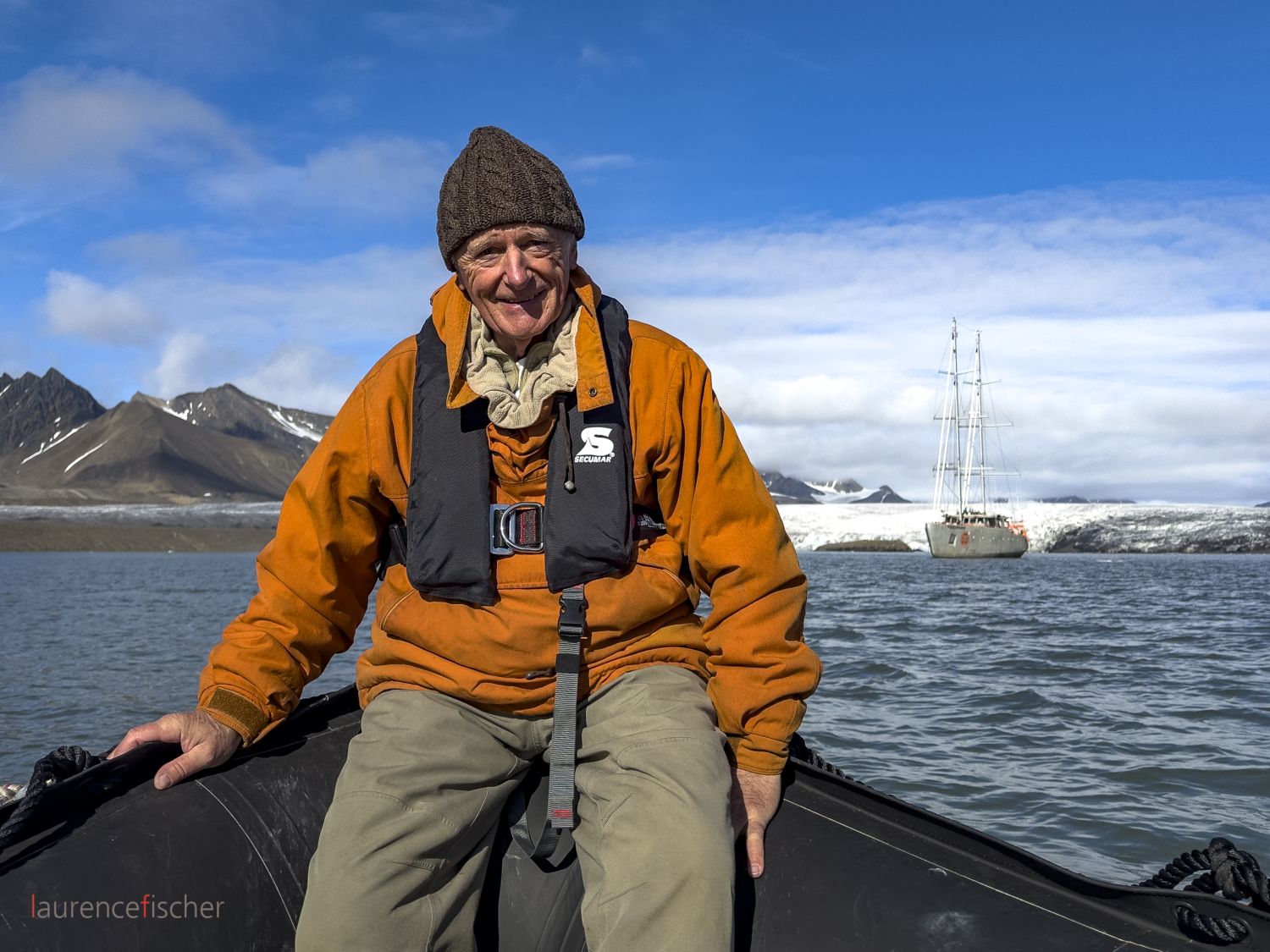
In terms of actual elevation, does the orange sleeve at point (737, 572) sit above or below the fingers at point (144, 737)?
above

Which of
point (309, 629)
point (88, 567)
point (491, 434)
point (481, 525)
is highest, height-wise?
point (491, 434)

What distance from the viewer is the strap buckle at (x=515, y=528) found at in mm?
2465

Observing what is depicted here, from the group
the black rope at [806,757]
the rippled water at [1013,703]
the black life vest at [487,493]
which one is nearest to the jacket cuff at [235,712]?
the black life vest at [487,493]

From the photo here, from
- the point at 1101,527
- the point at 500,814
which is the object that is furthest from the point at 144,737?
the point at 1101,527

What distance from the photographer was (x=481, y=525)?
96.0 inches

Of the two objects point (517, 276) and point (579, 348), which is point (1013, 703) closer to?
point (579, 348)

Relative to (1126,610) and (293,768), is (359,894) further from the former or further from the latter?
(1126,610)

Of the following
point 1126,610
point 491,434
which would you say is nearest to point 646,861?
point 491,434

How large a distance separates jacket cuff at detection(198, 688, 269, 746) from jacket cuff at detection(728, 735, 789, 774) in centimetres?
119

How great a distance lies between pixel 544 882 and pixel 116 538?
99.5 m

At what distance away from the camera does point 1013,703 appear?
952 centimetres

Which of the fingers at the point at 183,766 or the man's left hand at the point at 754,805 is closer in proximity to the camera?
the man's left hand at the point at 754,805

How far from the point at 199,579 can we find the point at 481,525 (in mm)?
42490

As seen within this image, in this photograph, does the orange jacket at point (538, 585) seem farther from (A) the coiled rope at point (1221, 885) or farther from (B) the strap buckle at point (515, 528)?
(A) the coiled rope at point (1221, 885)
